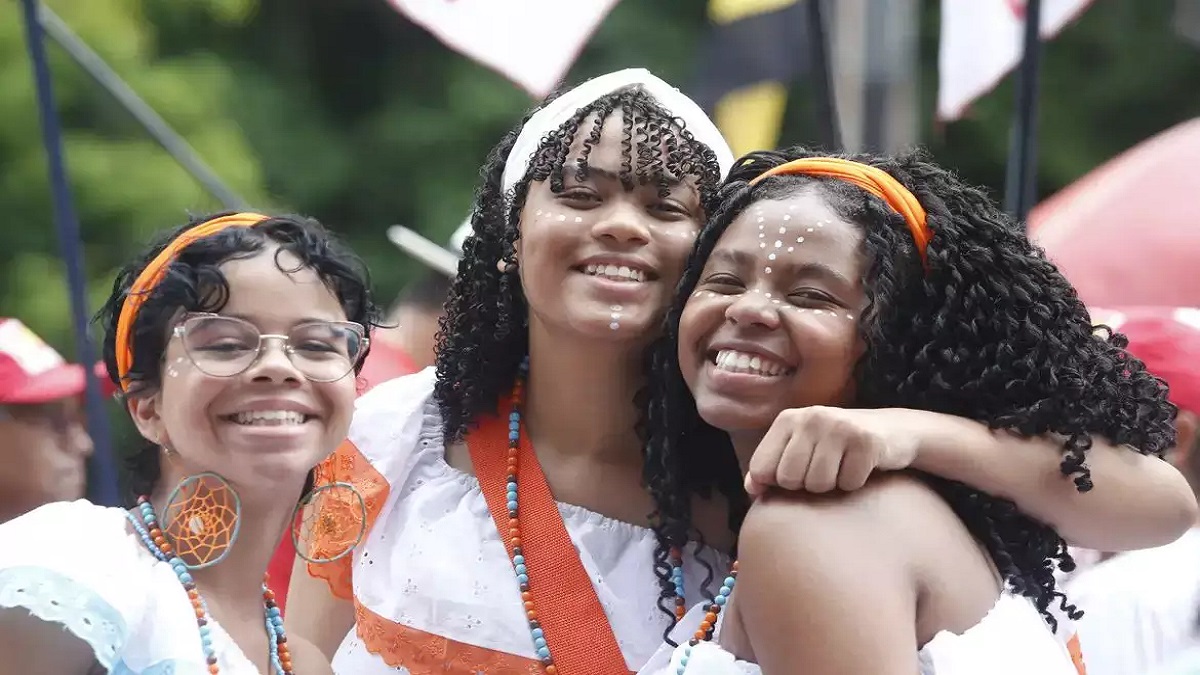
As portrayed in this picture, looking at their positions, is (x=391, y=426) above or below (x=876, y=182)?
below

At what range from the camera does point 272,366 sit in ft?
7.66

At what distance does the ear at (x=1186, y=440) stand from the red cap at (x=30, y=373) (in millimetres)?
2664

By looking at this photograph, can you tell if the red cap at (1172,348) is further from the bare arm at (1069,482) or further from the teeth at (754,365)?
the teeth at (754,365)

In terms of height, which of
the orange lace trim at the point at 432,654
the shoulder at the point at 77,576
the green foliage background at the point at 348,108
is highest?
the green foliage background at the point at 348,108

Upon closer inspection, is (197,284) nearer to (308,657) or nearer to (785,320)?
(308,657)

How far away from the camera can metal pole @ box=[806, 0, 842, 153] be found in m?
3.88

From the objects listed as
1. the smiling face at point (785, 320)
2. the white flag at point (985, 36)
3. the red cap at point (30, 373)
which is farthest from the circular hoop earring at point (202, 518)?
the white flag at point (985, 36)

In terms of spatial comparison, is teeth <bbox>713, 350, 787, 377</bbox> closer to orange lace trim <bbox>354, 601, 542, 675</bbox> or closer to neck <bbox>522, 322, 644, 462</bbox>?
neck <bbox>522, 322, 644, 462</bbox>

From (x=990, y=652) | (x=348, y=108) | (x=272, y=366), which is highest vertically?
(x=348, y=108)

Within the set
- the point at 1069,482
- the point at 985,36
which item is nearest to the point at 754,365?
the point at 1069,482

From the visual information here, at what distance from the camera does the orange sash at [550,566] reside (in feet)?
8.44

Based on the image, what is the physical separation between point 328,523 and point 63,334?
6.62 m

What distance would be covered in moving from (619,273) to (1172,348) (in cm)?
156

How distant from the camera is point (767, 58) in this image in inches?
206
